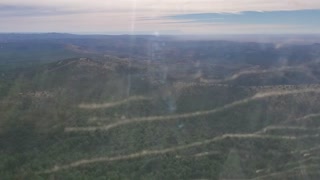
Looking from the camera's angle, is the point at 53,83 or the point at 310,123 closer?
the point at 310,123

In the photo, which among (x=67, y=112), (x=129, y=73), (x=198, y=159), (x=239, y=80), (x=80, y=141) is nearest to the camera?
(x=198, y=159)

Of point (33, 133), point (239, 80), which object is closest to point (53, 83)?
point (33, 133)

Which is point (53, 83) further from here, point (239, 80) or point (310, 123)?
point (310, 123)

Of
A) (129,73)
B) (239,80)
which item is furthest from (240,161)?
(129,73)

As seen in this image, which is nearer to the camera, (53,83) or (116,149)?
(116,149)

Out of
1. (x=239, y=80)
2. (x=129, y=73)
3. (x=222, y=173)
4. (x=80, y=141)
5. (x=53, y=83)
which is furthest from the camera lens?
(x=129, y=73)

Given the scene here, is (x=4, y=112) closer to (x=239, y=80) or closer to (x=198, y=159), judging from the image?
(x=198, y=159)

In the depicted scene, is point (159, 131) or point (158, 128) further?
point (158, 128)

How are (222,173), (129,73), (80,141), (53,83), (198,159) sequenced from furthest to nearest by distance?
(129,73) < (53,83) < (80,141) < (198,159) < (222,173)

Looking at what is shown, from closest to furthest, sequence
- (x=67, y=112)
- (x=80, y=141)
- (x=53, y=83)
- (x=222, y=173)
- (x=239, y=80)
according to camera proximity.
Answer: (x=222, y=173) < (x=80, y=141) < (x=67, y=112) < (x=53, y=83) < (x=239, y=80)
